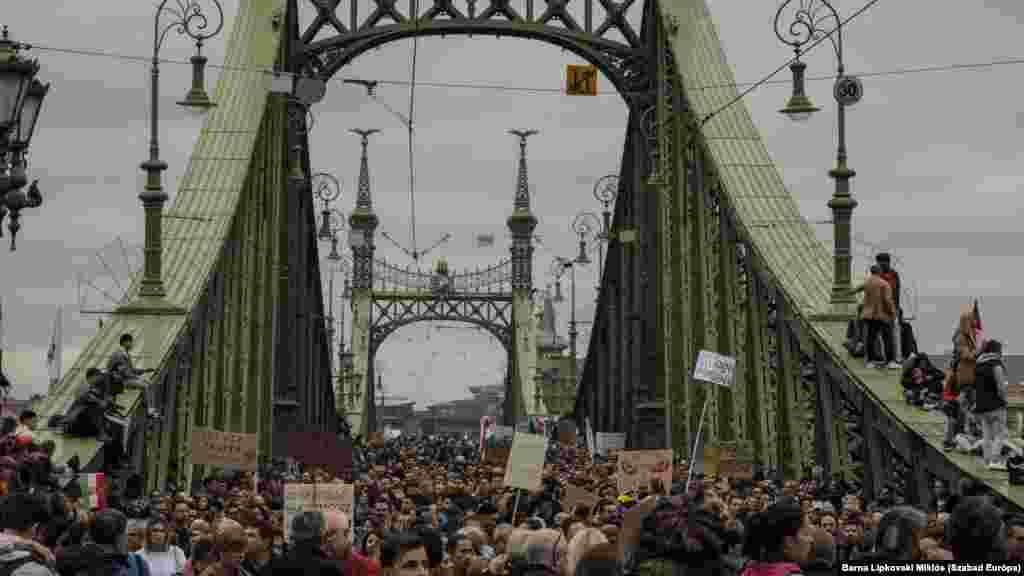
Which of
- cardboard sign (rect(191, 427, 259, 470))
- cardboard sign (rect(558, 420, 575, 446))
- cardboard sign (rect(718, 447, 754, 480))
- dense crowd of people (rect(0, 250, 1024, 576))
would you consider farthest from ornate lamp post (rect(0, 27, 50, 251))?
cardboard sign (rect(558, 420, 575, 446))

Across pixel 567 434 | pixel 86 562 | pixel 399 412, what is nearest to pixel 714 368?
pixel 86 562

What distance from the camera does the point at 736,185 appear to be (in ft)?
113

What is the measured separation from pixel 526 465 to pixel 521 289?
276 ft

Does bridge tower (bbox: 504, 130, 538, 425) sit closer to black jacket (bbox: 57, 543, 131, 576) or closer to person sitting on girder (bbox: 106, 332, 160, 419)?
person sitting on girder (bbox: 106, 332, 160, 419)

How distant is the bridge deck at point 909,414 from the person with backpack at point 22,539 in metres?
10.7

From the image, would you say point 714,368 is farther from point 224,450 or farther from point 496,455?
point 496,455

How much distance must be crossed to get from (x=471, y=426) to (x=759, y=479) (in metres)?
151

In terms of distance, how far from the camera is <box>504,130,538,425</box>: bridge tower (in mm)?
99438

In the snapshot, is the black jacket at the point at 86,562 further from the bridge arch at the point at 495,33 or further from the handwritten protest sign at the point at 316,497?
the bridge arch at the point at 495,33

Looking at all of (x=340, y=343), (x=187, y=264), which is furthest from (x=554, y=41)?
(x=340, y=343)

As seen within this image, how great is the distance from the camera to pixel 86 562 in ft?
35.3

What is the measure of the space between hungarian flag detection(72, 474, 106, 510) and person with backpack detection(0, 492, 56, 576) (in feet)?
24.3

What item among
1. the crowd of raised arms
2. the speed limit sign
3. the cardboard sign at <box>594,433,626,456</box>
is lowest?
the crowd of raised arms

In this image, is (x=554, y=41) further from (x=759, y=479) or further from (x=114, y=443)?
(x=114, y=443)
